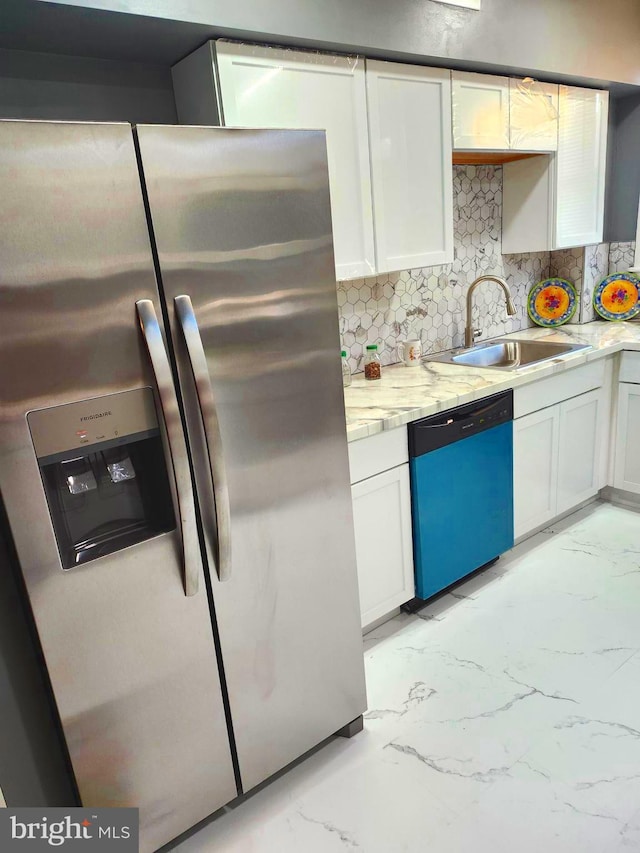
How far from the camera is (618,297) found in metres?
3.56

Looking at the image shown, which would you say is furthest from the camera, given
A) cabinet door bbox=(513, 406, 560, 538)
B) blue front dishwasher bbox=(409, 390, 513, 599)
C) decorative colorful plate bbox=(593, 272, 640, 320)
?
decorative colorful plate bbox=(593, 272, 640, 320)

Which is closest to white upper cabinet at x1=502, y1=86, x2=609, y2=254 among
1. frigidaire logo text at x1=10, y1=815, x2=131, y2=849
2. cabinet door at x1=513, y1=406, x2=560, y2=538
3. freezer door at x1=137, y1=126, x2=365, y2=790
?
cabinet door at x1=513, y1=406, x2=560, y2=538

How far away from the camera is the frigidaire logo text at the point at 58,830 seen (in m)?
1.36

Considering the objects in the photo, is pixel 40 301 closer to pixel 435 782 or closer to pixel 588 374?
pixel 435 782

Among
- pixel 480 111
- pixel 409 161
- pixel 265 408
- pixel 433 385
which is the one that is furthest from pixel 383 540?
pixel 480 111

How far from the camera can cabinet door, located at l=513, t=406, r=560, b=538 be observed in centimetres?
274

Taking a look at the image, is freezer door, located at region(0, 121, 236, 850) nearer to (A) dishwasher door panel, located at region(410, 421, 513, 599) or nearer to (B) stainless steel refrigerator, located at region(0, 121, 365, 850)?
(B) stainless steel refrigerator, located at region(0, 121, 365, 850)

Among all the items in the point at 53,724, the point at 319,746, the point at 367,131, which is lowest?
the point at 319,746

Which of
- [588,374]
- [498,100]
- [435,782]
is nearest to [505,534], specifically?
[588,374]

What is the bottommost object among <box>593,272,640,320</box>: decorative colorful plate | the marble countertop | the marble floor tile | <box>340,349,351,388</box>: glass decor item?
the marble floor tile

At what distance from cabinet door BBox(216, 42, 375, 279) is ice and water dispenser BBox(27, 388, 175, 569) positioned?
3.54 ft

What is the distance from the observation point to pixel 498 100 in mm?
2594

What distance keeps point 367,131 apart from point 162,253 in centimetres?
125

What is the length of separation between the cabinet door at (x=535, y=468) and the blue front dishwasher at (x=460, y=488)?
0.10 m
